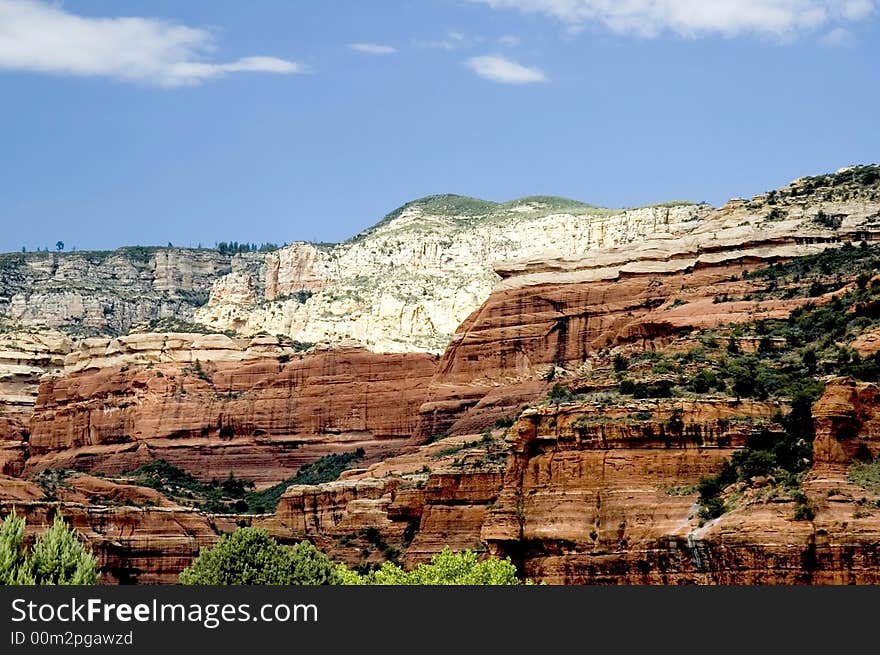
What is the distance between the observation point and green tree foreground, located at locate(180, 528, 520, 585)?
328 feet

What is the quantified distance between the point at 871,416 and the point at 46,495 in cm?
7075

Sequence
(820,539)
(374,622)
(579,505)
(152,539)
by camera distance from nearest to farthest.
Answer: (374,622)
(820,539)
(579,505)
(152,539)

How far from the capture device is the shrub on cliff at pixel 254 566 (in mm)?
103125

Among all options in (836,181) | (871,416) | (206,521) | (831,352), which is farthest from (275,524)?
(871,416)

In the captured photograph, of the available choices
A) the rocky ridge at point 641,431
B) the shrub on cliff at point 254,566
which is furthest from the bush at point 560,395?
the shrub on cliff at point 254,566

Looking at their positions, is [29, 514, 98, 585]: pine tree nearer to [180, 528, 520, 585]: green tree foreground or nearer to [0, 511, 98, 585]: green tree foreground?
[0, 511, 98, 585]: green tree foreground

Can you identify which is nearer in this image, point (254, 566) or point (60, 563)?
point (60, 563)

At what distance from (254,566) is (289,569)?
4.68 ft

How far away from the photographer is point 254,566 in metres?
105

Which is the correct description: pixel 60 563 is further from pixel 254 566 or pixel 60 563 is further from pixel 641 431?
pixel 641 431

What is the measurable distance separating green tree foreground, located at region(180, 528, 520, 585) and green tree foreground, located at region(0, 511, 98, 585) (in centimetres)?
487

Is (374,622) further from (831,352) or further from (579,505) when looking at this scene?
(831,352)

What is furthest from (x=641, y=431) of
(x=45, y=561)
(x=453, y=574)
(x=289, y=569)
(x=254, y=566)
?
(x=45, y=561)

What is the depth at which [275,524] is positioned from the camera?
156 meters
